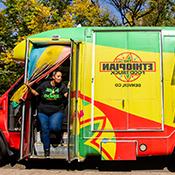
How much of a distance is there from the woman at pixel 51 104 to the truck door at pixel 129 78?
0.76m

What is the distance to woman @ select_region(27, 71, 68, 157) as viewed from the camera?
828cm

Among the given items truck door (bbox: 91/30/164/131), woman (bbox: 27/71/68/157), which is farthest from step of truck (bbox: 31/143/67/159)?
truck door (bbox: 91/30/164/131)

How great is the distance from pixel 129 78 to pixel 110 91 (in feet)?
1.57

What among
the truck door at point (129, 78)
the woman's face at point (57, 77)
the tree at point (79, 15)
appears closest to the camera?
the truck door at point (129, 78)

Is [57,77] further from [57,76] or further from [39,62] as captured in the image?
[39,62]

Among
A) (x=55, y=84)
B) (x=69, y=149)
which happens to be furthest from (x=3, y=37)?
(x=69, y=149)

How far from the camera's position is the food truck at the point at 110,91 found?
794 cm

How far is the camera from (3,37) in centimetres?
1691

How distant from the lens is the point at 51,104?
8375 mm

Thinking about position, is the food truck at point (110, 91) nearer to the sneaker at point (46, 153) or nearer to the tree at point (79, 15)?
the sneaker at point (46, 153)

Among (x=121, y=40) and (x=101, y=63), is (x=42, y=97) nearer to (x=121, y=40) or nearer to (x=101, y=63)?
(x=101, y=63)

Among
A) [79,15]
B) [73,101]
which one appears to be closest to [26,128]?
[73,101]

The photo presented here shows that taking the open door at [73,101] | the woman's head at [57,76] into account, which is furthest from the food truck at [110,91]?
the woman's head at [57,76]

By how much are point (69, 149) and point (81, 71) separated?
1628 millimetres
